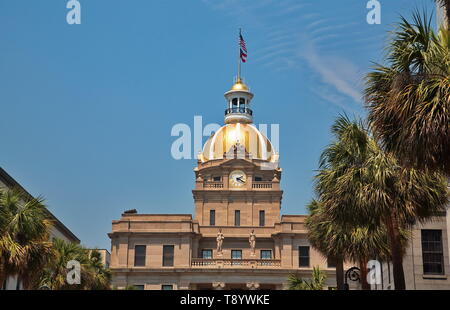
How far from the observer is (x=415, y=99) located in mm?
14727

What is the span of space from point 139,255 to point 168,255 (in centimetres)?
309

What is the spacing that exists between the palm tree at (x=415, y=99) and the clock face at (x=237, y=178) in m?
62.8

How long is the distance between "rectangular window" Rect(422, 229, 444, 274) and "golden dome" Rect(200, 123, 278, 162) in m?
43.5

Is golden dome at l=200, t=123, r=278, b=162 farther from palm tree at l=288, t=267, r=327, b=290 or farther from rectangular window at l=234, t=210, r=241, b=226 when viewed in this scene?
palm tree at l=288, t=267, r=327, b=290

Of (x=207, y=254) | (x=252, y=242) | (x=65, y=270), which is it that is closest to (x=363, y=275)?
(x=65, y=270)

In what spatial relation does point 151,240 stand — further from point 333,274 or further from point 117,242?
point 333,274

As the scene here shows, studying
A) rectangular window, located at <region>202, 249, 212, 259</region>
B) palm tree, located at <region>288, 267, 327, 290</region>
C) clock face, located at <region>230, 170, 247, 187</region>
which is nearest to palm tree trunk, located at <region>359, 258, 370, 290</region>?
palm tree, located at <region>288, 267, 327, 290</region>

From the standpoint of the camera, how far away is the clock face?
79750mm

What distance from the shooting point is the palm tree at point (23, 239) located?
89.1ft

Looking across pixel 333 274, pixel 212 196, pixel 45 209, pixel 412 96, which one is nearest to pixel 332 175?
pixel 412 96

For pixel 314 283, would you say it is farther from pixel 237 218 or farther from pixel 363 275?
pixel 237 218

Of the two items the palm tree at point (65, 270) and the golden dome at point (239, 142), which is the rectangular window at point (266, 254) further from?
the palm tree at point (65, 270)
